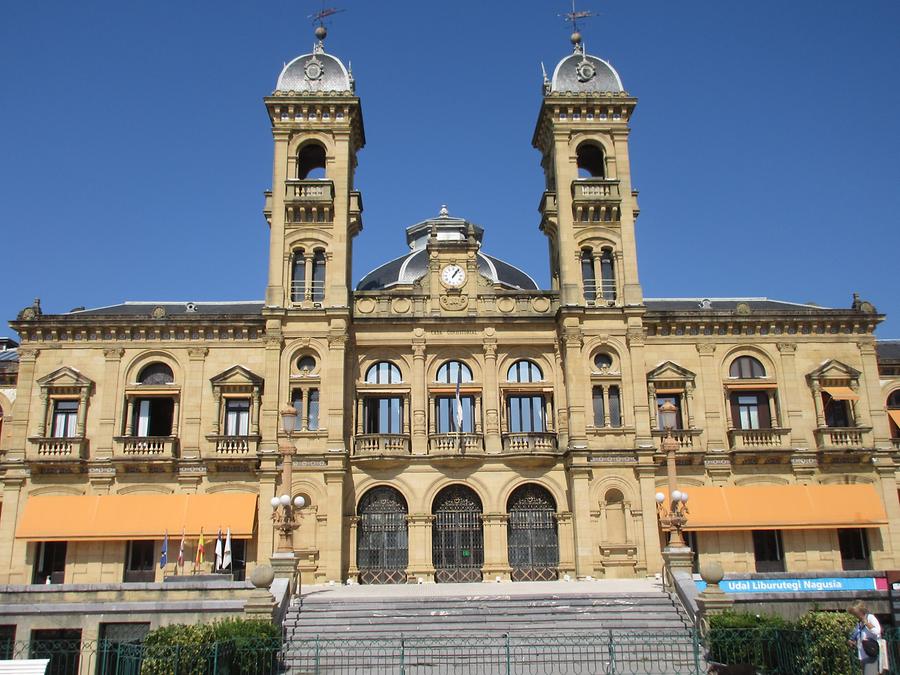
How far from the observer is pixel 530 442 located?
37188 mm

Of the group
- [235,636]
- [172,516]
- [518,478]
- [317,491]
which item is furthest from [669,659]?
[172,516]

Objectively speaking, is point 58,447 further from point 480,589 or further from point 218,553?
point 480,589

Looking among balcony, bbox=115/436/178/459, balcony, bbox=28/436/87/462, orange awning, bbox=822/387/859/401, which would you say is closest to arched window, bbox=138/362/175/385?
balcony, bbox=115/436/178/459

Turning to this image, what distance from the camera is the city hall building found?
118ft

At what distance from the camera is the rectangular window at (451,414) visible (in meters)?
38.0

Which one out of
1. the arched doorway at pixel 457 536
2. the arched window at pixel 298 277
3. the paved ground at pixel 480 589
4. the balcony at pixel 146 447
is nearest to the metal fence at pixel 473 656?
the paved ground at pixel 480 589

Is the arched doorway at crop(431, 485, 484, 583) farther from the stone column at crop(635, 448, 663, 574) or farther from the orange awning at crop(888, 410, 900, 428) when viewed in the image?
the orange awning at crop(888, 410, 900, 428)

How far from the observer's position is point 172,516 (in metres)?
35.8

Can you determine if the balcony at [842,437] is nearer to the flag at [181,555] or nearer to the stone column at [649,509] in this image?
the stone column at [649,509]

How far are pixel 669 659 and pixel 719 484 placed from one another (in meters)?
15.7

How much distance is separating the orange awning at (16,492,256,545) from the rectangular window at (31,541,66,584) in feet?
4.65

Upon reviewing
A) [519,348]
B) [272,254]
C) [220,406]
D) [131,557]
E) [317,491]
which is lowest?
[131,557]

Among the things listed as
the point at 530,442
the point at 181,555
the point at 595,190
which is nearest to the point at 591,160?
the point at 595,190

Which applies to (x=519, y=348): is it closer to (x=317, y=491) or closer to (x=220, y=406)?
(x=317, y=491)
